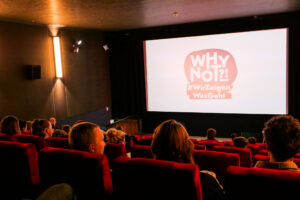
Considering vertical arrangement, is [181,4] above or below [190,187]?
above

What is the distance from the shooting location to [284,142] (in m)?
1.71

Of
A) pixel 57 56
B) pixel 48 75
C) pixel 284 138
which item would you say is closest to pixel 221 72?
pixel 57 56

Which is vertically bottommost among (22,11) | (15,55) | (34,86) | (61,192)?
(61,192)

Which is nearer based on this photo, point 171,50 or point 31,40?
point 31,40

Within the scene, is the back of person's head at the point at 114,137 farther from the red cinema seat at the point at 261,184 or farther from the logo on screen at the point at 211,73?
the logo on screen at the point at 211,73

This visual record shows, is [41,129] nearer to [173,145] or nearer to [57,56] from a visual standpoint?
[173,145]

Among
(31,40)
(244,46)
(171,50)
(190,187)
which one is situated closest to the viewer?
(190,187)

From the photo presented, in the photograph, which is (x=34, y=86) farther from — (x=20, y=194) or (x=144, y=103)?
(x=20, y=194)

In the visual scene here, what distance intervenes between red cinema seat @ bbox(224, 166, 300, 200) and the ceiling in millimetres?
4514

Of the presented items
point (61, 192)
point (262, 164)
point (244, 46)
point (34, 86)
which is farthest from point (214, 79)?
point (61, 192)

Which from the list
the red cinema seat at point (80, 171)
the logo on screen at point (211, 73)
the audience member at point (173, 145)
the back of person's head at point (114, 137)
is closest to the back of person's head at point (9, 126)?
the back of person's head at point (114, 137)

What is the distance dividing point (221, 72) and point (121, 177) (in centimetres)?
733

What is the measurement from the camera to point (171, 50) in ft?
30.3

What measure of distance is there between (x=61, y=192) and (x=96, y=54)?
869 cm
